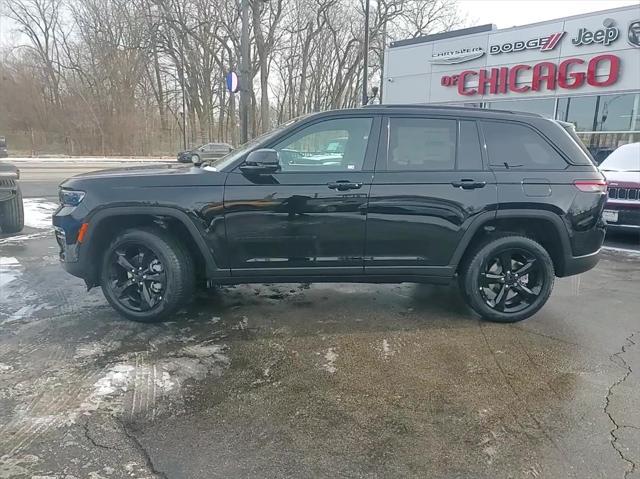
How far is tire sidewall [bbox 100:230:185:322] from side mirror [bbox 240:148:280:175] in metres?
0.98

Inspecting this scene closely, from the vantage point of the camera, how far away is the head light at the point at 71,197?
3922mm

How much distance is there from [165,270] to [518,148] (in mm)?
3303

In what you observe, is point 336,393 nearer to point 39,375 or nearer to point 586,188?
point 39,375

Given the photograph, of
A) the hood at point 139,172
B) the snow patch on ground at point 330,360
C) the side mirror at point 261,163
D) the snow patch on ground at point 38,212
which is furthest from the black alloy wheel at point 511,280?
the snow patch on ground at point 38,212

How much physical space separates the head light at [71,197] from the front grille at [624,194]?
7.60 metres

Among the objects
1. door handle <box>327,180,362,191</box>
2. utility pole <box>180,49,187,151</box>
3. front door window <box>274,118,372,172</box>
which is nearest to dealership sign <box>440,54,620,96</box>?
front door window <box>274,118,372,172</box>

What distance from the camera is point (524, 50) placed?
18547 millimetres

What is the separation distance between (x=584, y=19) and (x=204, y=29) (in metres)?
27.8

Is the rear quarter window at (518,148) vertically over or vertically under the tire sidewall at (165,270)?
over

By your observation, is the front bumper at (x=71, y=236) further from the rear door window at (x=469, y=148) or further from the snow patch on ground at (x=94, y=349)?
the rear door window at (x=469, y=148)

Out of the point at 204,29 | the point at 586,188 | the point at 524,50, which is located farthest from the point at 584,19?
the point at 204,29

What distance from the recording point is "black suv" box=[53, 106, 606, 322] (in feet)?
12.8

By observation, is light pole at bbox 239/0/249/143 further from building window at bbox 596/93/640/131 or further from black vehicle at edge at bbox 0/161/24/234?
building window at bbox 596/93/640/131

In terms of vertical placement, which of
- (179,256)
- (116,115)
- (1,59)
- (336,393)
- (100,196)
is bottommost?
(336,393)
